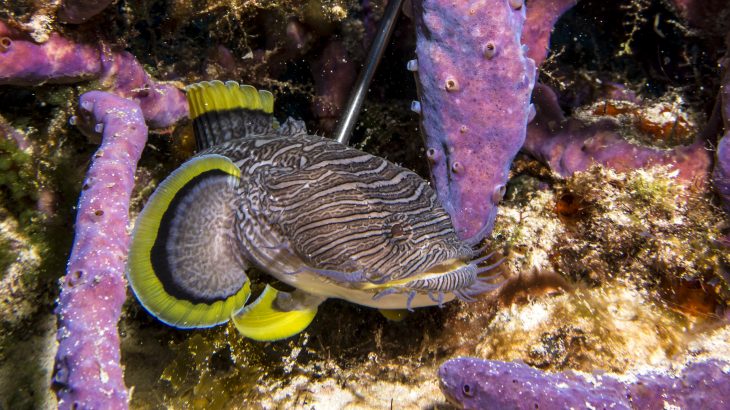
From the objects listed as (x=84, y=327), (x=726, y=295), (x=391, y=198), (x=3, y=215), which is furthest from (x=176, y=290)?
(x=726, y=295)

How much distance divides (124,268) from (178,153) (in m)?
1.86

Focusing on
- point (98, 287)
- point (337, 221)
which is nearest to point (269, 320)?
point (337, 221)

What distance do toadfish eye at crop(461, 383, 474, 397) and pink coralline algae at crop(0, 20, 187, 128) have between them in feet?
10.7

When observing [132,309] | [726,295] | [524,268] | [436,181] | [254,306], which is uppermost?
[436,181]

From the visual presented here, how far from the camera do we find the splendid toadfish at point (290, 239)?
8.68 feet

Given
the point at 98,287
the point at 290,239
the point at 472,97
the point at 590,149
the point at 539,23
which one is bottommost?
the point at 290,239

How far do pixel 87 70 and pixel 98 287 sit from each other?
Result: 6.16 feet

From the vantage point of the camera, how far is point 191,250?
314 centimetres

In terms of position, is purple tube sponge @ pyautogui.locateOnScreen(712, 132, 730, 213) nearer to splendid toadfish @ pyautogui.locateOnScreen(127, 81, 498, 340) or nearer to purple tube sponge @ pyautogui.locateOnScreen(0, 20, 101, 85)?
splendid toadfish @ pyautogui.locateOnScreen(127, 81, 498, 340)

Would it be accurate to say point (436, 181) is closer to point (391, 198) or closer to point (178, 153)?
point (391, 198)

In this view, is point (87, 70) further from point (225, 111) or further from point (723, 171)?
point (723, 171)

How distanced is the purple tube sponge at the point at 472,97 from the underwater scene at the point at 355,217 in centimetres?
2

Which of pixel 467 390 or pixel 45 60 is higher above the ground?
pixel 45 60

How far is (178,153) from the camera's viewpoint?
4223mm
